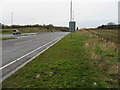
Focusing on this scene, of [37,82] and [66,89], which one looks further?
[37,82]

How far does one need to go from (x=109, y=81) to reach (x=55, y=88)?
1.82 meters

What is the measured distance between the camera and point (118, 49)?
10953mm

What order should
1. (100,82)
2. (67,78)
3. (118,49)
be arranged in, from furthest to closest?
(118,49) → (67,78) → (100,82)

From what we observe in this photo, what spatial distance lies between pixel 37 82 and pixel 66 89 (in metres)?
1.09

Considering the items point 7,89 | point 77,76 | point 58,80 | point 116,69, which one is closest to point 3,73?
point 7,89

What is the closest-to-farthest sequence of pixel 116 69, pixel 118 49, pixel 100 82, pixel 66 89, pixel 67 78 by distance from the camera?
1. pixel 66 89
2. pixel 100 82
3. pixel 67 78
4. pixel 116 69
5. pixel 118 49

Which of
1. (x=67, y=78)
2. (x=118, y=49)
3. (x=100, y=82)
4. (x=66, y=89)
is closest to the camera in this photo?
(x=66, y=89)

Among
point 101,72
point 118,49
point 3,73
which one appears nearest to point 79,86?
point 101,72

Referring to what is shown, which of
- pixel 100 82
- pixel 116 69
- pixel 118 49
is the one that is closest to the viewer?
pixel 100 82

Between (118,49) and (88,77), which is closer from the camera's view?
(88,77)

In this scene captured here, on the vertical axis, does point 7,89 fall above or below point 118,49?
below

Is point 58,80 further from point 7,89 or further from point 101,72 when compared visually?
point 101,72

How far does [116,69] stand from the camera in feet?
20.7

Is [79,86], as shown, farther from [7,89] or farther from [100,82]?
[7,89]
